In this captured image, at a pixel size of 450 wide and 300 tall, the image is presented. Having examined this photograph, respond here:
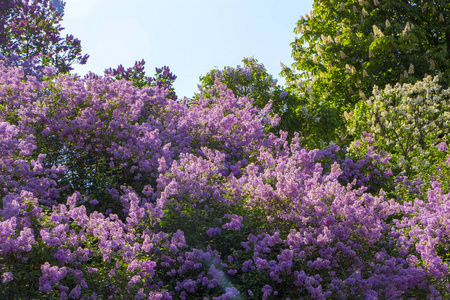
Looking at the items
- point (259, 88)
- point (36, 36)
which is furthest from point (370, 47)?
point (36, 36)

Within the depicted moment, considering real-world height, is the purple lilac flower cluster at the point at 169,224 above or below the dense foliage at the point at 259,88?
below

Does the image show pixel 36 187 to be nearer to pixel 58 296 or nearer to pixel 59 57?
pixel 58 296

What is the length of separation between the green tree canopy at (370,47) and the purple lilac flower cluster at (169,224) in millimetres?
10626

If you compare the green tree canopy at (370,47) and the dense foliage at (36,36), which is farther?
the green tree canopy at (370,47)

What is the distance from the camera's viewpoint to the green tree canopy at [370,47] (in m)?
18.9

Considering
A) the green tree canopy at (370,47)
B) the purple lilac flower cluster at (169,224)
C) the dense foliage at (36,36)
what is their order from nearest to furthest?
the purple lilac flower cluster at (169,224)
the dense foliage at (36,36)
the green tree canopy at (370,47)

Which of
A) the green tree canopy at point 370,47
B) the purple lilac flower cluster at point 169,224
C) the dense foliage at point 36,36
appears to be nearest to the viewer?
the purple lilac flower cluster at point 169,224

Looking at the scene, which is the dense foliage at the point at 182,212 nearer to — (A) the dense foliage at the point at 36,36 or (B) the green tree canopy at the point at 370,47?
(A) the dense foliage at the point at 36,36

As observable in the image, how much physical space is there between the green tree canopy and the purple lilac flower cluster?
10.6m

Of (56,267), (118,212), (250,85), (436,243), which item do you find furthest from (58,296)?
(250,85)

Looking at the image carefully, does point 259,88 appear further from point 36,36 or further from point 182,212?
point 182,212

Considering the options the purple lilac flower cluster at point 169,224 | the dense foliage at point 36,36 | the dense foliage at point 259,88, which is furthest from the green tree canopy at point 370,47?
the purple lilac flower cluster at point 169,224

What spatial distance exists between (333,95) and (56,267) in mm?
17411

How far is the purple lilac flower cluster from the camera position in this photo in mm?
5336
